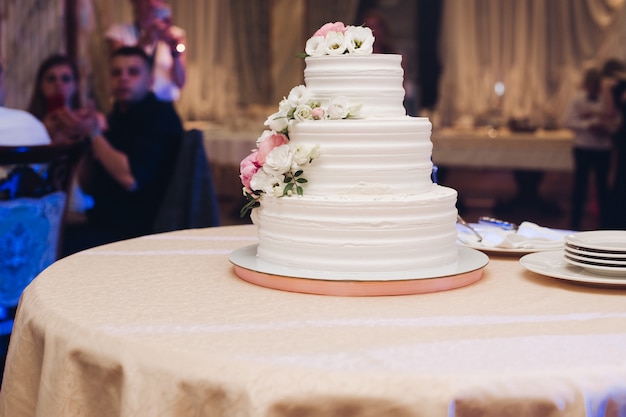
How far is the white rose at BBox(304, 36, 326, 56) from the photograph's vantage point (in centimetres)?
179

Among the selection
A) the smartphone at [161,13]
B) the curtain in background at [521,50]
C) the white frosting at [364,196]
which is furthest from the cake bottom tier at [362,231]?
the curtain in background at [521,50]

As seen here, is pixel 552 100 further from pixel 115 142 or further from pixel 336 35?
pixel 336 35

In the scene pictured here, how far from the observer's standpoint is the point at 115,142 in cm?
456

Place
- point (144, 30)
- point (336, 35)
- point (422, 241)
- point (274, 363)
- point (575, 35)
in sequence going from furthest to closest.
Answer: point (575, 35), point (144, 30), point (336, 35), point (422, 241), point (274, 363)

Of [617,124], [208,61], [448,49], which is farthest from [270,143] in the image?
[208,61]

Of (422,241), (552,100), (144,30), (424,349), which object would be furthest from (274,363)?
(552,100)

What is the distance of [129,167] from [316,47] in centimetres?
256

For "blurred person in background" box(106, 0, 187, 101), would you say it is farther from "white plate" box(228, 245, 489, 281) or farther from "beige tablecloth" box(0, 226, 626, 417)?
"beige tablecloth" box(0, 226, 626, 417)

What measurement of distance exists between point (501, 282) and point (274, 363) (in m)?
0.72

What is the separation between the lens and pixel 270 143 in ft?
5.83

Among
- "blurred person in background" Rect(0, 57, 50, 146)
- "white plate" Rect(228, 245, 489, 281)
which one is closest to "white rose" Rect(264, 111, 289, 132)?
"white plate" Rect(228, 245, 489, 281)

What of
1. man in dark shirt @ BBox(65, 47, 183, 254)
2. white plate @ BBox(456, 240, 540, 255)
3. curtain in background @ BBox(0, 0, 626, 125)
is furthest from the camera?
curtain in background @ BBox(0, 0, 626, 125)

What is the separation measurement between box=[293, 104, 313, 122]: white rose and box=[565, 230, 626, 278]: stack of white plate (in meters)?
0.59

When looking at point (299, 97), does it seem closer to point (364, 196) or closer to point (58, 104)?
point (364, 196)
